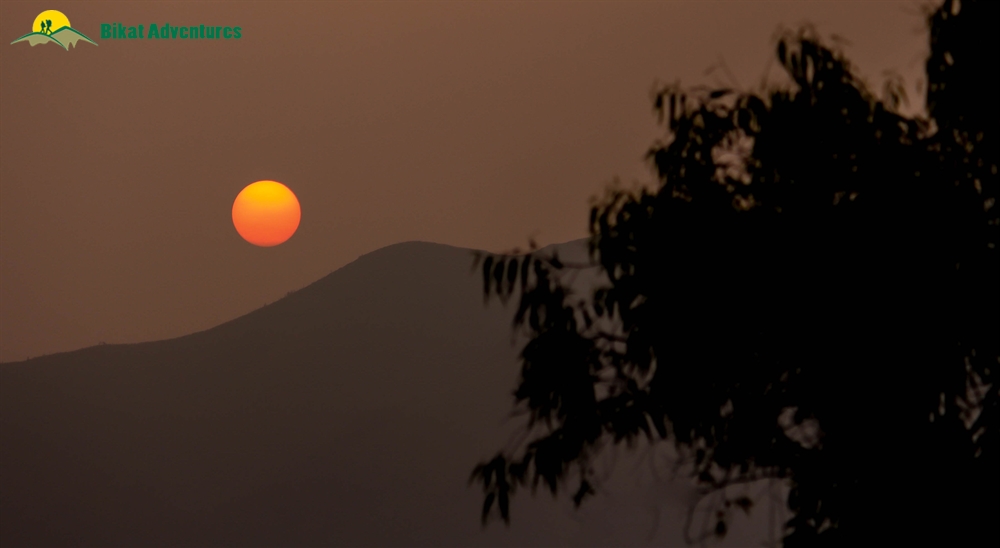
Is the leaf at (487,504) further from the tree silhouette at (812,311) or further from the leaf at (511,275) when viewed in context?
the leaf at (511,275)

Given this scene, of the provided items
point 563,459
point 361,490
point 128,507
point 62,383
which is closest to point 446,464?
point 361,490

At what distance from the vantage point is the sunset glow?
17.1m

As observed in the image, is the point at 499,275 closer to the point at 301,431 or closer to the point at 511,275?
the point at 511,275

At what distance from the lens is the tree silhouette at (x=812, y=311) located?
9.57ft

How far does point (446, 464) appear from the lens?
4775 cm

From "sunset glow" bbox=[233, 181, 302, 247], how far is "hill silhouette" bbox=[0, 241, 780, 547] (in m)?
20.3

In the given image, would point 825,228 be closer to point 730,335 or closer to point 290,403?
point 730,335

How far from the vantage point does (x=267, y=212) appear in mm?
17797

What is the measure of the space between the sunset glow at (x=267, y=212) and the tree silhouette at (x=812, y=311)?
46.9 feet

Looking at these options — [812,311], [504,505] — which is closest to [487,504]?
[504,505]

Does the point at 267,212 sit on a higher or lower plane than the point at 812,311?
higher

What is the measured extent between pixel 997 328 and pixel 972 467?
1.43 ft

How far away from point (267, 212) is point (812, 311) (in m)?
15.9

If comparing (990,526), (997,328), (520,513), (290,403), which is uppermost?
(997,328)
